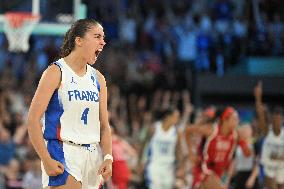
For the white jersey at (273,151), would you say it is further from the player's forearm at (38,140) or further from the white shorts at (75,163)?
the player's forearm at (38,140)

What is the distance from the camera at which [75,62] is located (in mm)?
5688

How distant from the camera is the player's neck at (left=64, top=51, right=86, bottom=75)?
18.6 ft

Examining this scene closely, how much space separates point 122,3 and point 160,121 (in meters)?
9.85

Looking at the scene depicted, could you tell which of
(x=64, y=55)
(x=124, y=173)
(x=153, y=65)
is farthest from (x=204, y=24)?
(x=64, y=55)

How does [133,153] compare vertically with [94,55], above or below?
below

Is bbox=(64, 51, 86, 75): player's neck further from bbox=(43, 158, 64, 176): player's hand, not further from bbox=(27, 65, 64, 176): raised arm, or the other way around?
bbox=(43, 158, 64, 176): player's hand

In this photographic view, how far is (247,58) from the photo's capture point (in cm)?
2116

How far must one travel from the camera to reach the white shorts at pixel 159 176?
13.0 metres

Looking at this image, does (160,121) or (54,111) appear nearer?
(54,111)

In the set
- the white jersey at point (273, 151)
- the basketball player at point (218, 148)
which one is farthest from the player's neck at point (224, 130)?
the white jersey at point (273, 151)

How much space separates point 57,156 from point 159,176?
765 centimetres

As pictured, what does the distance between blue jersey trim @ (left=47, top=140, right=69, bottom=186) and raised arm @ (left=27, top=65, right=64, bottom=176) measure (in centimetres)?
7

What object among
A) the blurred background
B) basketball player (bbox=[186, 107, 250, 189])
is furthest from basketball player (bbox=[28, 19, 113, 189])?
the blurred background

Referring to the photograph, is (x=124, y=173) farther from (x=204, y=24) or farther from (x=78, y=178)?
(x=204, y=24)
